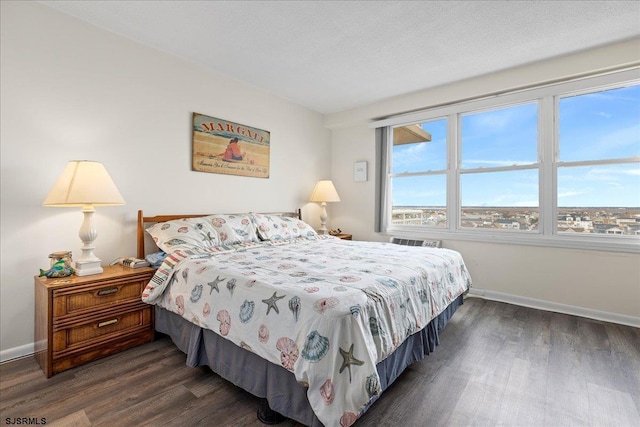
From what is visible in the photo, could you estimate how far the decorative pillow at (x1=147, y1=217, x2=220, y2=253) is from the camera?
2.41 m

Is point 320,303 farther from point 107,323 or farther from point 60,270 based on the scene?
point 60,270

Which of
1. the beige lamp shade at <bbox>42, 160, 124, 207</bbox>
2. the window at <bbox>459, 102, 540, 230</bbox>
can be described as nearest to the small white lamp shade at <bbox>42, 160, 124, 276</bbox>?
the beige lamp shade at <bbox>42, 160, 124, 207</bbox>

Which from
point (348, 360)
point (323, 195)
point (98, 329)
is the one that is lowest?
point (98, 329)

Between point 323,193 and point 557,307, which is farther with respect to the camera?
point 323,193

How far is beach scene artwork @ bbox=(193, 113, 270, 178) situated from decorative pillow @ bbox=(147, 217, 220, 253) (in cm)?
71

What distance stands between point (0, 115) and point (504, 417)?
3.56m

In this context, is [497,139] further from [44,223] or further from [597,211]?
[44,223]

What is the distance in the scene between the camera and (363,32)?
2461mm

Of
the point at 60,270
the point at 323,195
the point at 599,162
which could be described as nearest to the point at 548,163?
the point at 599,162

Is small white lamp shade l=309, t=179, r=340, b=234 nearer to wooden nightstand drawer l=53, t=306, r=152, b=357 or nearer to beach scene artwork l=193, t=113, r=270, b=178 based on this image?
beach scene artwork l=193, t=113, r=270, b=178

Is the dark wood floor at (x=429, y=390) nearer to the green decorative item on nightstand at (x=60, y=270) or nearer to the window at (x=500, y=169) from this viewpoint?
the green decorative item on nightstand at (x=60, y=270)

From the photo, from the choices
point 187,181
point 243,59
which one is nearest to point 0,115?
point 187,181

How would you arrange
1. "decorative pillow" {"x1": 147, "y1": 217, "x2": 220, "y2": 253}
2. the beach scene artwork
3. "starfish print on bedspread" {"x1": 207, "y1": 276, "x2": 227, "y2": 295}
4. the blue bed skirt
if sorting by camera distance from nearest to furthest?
1. the blue bed skirt
2. "starfish print on bedspread" {"x1": 207, "y1": 276, "x2": 227, "y2": 295}
3. "decorative pillow" {"x1": 147, "y1": 217, "x2": 220, "y2": 253}
4. the beach scene artwork

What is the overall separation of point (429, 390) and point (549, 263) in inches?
89.6
